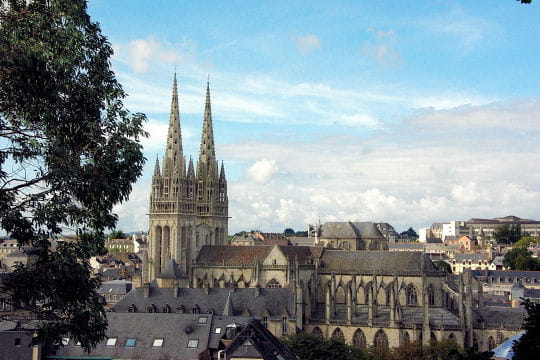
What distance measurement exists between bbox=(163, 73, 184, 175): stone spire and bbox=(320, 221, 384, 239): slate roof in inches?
1156

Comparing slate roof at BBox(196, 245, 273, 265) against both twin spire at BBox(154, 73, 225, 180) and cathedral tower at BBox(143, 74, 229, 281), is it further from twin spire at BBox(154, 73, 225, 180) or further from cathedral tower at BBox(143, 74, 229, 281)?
twin spire at BBox(154, 73, 225, 180)

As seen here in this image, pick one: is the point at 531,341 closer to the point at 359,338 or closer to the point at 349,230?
the point at 359,338

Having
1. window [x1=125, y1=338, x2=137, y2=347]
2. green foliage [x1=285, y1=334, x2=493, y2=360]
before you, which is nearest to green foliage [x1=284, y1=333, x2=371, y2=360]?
green foliage [x1=285, y1=334, x2=493, y2=360]

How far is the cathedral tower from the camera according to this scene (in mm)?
107625

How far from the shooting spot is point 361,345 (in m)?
87.5

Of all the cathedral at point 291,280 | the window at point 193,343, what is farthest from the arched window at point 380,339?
the window at point 193,343

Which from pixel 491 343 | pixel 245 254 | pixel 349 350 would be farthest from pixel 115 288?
pixel 491 343

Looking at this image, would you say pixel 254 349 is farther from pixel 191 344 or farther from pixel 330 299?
pixel 330 299

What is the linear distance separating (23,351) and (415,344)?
133 feet

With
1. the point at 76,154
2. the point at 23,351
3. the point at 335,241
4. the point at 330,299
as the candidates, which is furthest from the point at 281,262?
the point at 76,154

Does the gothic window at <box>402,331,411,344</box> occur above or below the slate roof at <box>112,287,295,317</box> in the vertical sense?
below

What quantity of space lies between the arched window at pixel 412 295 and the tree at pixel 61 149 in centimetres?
7477

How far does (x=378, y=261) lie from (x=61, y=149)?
80.6 m

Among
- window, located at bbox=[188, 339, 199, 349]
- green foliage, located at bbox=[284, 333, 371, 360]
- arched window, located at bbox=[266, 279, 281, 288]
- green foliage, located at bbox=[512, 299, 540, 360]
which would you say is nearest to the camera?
green foliage, located at bbox=[512, 299, 540, 360]
